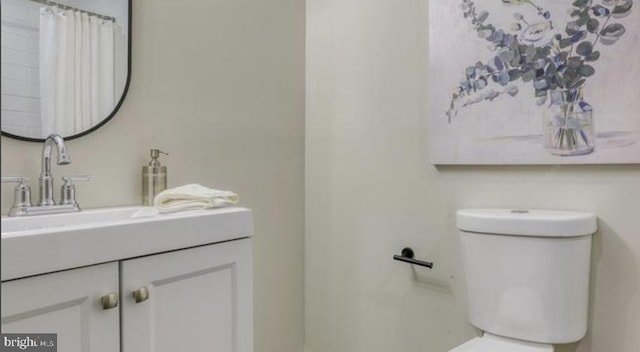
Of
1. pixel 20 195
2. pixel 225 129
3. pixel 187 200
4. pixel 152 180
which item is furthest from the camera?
pixel 225 129

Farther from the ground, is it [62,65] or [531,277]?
[62,65]

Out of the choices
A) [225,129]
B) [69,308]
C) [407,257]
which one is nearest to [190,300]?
[69,308]

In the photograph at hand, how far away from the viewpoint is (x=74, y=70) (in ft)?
4.20

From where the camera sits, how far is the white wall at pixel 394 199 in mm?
1354

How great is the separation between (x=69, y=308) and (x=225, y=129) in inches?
36.1

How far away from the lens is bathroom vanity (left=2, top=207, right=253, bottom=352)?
822 mm

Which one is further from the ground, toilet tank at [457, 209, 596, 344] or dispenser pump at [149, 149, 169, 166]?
dispenser pump at [149, 149, 169, 166]

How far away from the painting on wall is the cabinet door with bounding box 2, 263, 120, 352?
1.19 meters

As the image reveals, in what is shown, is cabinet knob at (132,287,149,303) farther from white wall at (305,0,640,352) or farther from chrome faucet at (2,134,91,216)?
white wall at (305,0,640,352)

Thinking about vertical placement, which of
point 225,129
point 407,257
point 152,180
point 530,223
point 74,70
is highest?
point 74,70

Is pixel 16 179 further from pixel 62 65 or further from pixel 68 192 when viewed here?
pixel 62 65

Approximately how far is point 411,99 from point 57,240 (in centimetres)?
131

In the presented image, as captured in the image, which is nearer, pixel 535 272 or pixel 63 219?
pixel 63 219

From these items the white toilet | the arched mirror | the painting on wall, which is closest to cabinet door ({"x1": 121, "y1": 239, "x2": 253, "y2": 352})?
the arched mirror
